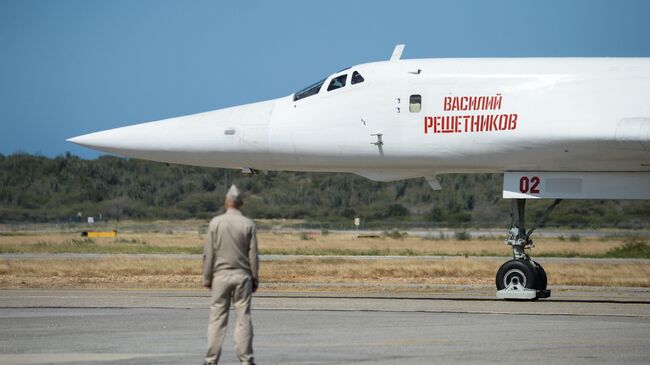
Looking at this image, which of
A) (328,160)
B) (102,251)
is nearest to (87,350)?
(328,160)

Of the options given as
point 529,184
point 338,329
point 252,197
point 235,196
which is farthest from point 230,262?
point 252,197

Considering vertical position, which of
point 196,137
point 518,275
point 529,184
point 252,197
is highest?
point 252,197

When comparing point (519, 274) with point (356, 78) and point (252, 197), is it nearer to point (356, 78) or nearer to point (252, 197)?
point (356, 78)

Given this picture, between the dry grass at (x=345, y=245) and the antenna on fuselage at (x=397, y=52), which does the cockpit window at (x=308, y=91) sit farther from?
the dry grass at (x=345, y=245)

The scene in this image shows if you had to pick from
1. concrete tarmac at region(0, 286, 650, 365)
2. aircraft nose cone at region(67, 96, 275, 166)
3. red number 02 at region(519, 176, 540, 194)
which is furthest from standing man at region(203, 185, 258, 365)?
red number 02 at region(519, 176, 540, 194)

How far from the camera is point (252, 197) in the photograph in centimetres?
9119

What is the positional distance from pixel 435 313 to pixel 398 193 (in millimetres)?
74198

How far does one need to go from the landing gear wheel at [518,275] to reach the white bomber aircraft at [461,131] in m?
0.02

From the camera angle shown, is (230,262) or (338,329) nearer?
(230,262)

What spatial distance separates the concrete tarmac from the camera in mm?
12477

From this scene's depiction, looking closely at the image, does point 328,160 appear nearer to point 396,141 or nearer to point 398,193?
point 396,141

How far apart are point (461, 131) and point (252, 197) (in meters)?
71.9

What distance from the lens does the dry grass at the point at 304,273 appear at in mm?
26047

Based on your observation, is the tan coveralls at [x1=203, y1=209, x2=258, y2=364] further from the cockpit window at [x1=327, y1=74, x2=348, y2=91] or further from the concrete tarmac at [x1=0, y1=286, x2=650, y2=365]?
the cockpit window at [x1=327, y1=74, x2=348, y2=91]
